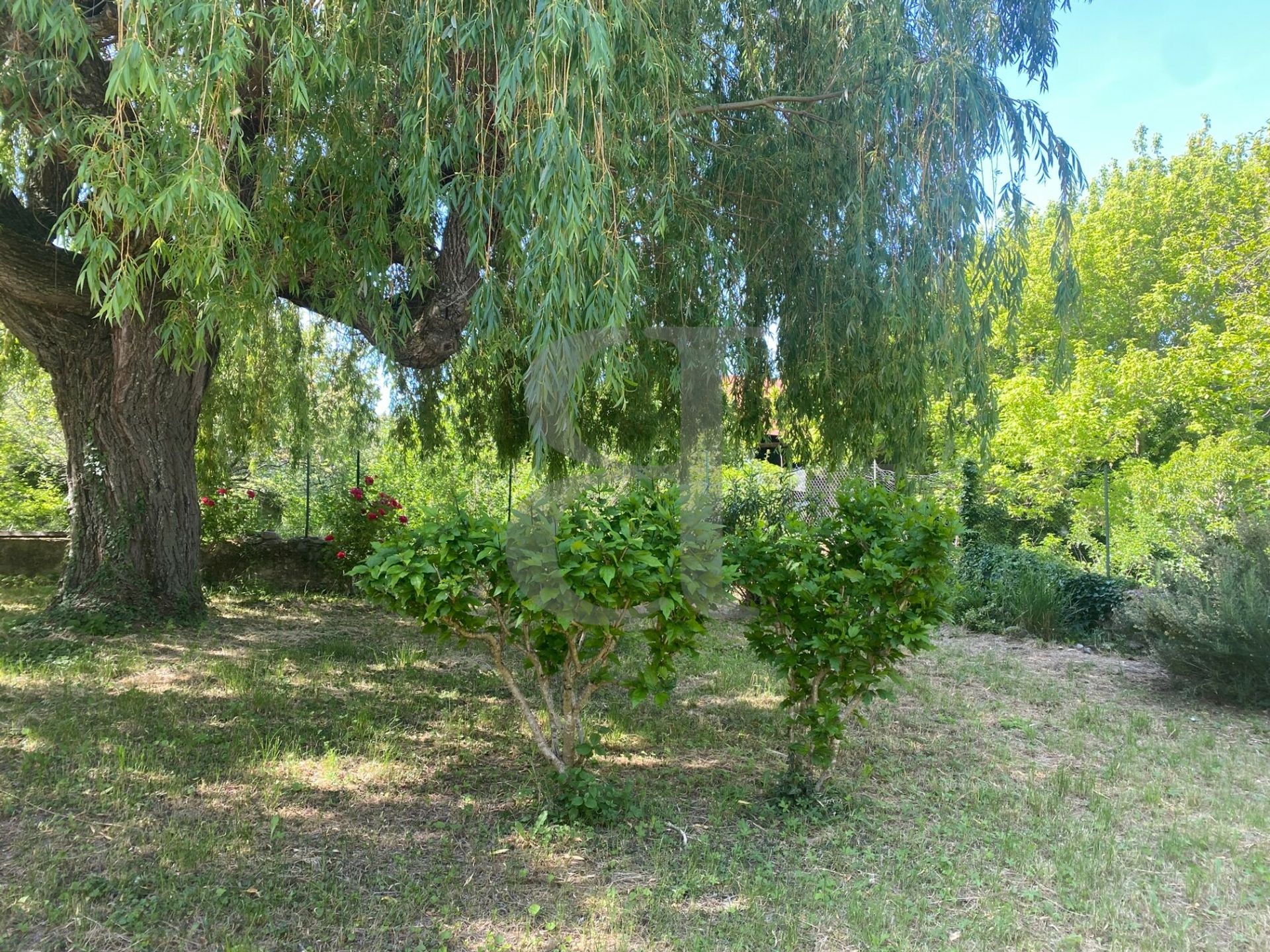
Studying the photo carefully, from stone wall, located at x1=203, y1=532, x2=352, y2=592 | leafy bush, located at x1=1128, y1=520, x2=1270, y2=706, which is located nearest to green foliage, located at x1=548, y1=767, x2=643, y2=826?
leafy bush, located at x1=1128, y1=520, x2=1270, y2=706

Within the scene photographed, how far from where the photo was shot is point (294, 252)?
4.17m

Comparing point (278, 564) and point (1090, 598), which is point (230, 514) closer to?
point (278, 564)

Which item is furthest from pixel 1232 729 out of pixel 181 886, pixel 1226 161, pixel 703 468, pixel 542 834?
pixel 1226 161

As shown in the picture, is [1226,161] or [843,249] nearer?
[843,249]

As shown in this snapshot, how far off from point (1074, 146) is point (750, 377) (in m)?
2.28

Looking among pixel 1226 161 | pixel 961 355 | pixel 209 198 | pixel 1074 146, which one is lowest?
pixel 961 355

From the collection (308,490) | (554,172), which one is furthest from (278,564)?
(554,172)

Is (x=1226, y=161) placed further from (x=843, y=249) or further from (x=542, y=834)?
(x=542, y=834)

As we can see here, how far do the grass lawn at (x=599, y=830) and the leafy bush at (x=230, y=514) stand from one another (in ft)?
12.7

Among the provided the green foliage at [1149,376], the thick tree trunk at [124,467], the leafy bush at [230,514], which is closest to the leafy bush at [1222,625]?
the green foliage at [1149,376]

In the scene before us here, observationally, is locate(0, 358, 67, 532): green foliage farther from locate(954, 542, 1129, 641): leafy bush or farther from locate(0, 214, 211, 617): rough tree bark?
locate(954, 542, 1129, 641): leafy bush

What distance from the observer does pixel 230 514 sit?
9.99 metres

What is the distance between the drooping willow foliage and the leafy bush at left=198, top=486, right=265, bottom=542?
4.79 meters

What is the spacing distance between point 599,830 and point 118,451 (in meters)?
5.76
